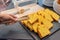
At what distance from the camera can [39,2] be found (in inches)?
35.5

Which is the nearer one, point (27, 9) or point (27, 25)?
point (27, 25)

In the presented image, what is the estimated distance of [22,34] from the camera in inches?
25.0

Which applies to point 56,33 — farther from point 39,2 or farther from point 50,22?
point 39,2

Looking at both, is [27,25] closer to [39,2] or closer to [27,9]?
[27,9]

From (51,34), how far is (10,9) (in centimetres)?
33

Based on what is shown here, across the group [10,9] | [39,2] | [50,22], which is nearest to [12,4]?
[10,9]

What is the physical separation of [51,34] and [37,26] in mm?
84

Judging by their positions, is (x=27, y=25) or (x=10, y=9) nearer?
(x=27, y=25)

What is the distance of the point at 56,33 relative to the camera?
65cm

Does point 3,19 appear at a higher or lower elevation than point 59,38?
higher

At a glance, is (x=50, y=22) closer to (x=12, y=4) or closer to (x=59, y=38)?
(x=59, y=38)

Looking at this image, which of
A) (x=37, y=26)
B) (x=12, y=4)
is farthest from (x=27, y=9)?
(x=37, y=26)

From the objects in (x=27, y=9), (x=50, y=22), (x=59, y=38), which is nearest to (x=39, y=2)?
(x=27, y=9)

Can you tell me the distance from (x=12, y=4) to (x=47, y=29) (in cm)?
33
